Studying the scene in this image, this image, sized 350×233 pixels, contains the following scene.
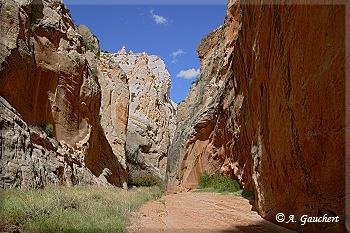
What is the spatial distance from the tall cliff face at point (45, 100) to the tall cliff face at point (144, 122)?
16.8m

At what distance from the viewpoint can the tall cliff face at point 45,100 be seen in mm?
8571

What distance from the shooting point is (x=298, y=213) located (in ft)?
17.6

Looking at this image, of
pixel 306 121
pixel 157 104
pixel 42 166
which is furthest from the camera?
pixel 157 104

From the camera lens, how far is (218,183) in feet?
55.3

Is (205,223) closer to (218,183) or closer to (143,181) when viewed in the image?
(218,183)

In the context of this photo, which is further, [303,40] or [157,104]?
[157,104]

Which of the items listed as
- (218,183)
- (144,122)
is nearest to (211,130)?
(218,183)

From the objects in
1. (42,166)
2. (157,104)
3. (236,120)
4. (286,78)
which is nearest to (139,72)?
(157,104)

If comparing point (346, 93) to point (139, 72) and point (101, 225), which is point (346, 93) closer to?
point (101, 225)

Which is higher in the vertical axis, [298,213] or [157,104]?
[157,104]

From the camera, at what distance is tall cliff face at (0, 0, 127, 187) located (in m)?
8.57

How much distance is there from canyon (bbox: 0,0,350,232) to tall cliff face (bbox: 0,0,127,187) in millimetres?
52

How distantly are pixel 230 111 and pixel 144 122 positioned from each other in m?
27.4

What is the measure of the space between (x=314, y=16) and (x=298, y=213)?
11.6 feet
